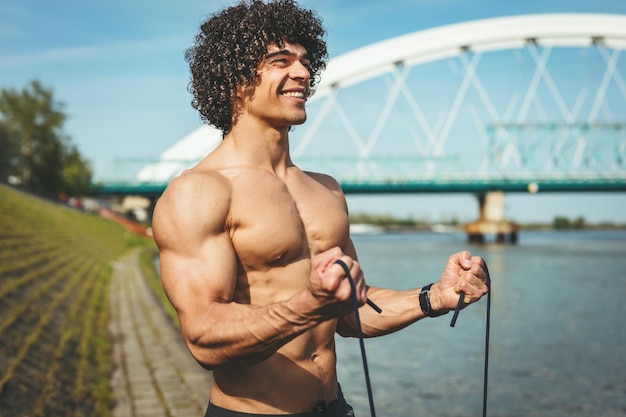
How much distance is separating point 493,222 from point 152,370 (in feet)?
204

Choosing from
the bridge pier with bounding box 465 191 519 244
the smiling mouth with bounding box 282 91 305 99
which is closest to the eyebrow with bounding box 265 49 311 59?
the smiling mouth with bounding box 282 91 305 99

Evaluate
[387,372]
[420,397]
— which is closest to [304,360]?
[420,397]

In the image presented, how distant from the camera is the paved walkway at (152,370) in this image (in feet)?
21.3

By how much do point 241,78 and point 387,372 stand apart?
994 cm

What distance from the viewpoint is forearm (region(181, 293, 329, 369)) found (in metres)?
1.72

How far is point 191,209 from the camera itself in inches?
76.4

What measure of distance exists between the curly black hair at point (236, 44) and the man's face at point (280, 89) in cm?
3

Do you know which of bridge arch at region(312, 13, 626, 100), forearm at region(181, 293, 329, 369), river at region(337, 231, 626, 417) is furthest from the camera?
bridge arch at region(312, 13, 626, 100)

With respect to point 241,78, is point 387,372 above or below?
below

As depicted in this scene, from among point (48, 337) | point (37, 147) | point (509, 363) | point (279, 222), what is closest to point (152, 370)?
point (48, 337)

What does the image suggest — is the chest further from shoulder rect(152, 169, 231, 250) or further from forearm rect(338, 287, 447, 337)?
forearm rect(338, 287, 447, 337)

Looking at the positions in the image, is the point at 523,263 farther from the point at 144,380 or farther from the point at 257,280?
the point at 257,280

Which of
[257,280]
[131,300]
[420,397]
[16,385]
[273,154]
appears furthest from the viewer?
[131,300]

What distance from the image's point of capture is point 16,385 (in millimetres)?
5898
